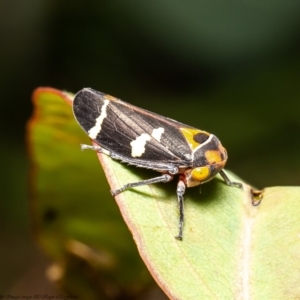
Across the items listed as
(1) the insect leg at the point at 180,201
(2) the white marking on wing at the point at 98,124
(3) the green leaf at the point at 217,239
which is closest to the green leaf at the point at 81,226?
(2) the white marking on wing at the point at 98,124

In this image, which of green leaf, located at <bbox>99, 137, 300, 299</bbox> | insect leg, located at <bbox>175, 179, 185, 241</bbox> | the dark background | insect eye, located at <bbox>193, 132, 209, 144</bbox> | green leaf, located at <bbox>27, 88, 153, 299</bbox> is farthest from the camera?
the dark background

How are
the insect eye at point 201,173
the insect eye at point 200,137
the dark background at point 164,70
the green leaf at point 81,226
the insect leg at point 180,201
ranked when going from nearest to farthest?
the insect leg at point 180,201 → the insect eye at point 201,173 → the insect eye at point 200,137 → the green leaf at point 81,226 → the dark background at point 164,70

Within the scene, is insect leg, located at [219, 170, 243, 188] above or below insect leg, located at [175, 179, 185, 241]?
above

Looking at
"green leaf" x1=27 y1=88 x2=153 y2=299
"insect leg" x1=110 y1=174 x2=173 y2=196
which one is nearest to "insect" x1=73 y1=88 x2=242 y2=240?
"insect leg" x1=110 y1=174 x2=173 y2=196

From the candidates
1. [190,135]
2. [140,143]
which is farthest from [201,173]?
[140,143]

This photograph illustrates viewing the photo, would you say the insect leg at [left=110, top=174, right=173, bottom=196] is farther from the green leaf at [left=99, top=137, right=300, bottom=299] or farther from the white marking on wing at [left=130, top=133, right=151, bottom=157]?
the white marking on wing at [left=130, top=133, right=151, bottom=157]

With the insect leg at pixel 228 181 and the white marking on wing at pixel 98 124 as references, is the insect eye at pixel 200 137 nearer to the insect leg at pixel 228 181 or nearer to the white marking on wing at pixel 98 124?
the insect leg at pixel 228 181
